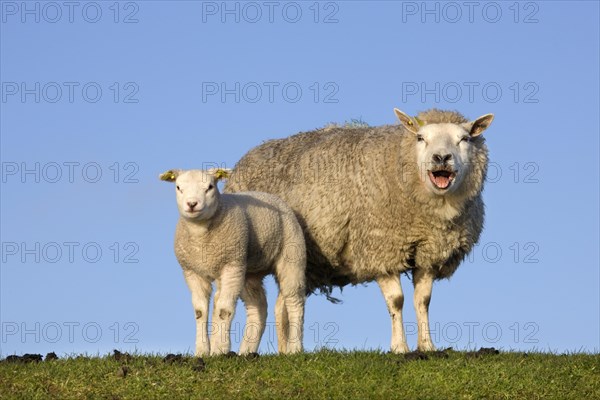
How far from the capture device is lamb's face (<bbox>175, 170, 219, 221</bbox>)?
13297mm

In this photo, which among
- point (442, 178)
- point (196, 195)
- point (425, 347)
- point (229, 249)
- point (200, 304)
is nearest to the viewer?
point (196, 195)

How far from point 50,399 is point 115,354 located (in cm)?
138

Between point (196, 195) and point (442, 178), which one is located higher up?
point (442, 178)

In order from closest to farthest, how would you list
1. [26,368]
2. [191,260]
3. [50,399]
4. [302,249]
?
[50,399]
[26,368]
[191,260]
[302,249]

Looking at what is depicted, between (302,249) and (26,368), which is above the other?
(302,249)

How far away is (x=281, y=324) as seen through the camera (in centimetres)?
1606

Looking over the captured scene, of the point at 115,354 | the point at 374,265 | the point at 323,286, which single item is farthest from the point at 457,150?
the point at 115,354

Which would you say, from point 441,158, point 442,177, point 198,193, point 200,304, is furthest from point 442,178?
point 200,304

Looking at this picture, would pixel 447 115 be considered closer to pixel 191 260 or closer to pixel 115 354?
pixel 191 260

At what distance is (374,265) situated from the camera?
15.5 meters

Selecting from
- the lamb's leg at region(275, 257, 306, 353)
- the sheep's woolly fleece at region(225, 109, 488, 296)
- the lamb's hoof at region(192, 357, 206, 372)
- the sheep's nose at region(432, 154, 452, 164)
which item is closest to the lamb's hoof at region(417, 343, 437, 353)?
the sheep's woolly fleece at region(225, 109, 488, 296)

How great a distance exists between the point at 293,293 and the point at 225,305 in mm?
1584

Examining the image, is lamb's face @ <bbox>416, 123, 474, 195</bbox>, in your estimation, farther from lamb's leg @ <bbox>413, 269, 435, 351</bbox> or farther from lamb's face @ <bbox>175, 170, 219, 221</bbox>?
lamb's face @ <bbox>175, 170, 219, 221</bbox>

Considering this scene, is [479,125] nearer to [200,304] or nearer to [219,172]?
[219,172]
